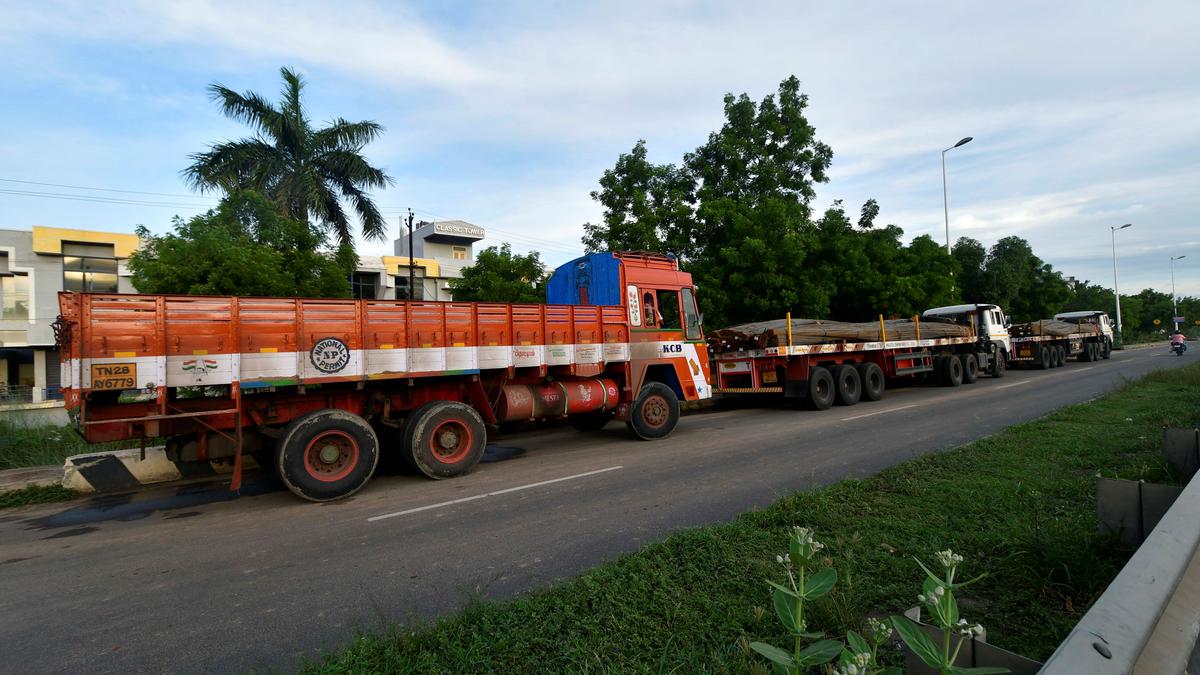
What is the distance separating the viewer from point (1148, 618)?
56.9 inches

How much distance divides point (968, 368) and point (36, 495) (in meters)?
22.8

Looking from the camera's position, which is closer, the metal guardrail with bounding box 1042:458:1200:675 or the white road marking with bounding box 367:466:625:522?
the metal guardrail with bounding box 1042:458:1200:675

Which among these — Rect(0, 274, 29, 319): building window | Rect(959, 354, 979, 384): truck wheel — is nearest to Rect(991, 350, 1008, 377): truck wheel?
Rect(959, 354, 979, 384): truck wheel

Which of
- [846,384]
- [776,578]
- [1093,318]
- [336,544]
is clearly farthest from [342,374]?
[1093,318]

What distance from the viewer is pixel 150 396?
6.28 meters

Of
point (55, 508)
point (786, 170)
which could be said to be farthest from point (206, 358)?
point (786, 170)

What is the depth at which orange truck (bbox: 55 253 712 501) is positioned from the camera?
6031mm

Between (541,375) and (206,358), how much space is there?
4.41 metres

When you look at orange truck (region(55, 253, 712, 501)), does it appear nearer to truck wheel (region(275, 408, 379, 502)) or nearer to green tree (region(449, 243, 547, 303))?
truck wheel (region(275, 408, 379, 502))

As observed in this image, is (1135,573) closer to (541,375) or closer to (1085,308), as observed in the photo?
(541,375)

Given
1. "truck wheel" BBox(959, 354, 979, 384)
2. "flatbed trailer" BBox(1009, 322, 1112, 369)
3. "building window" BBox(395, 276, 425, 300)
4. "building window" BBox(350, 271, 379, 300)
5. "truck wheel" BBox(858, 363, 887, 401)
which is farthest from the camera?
"building window" BBox(395, 276, 425, 300)

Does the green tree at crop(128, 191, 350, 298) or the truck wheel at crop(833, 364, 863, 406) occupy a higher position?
the green tree at crop(128, 191, 350, 298)

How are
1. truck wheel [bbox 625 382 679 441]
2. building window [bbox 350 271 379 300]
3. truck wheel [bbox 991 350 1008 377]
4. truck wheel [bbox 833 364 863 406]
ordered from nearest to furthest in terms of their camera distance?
1. truck wheel [bbox 625 382 679 441]
2. truck wheel [bbox 833 364 863 406]
3. truck wheel [bbox 991 350 1008 377]
4. building window [bbox 350 271 379 300]

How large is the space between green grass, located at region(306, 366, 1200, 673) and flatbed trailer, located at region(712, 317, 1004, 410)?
7.96m
